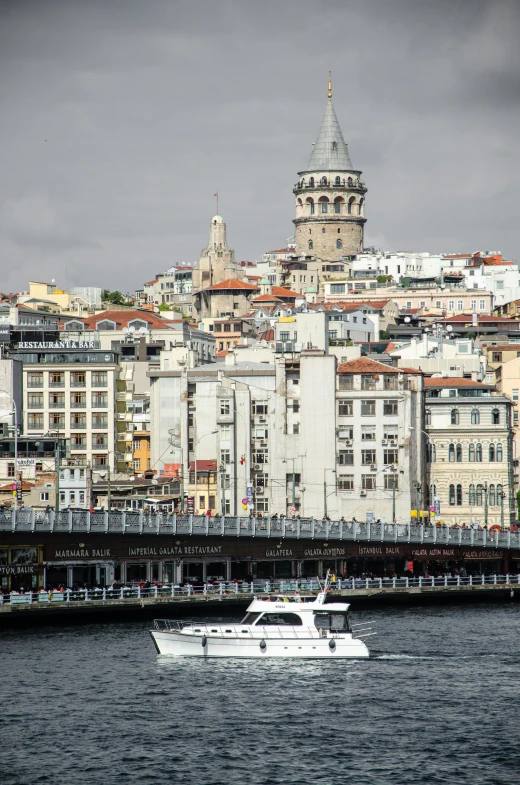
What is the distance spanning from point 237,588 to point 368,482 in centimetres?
3893

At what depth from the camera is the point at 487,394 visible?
149250mm

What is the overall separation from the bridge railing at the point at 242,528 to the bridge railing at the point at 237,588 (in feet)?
11.3

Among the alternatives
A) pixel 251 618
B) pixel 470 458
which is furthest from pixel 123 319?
pixel 251 618

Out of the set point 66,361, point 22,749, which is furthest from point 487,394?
point 22,749

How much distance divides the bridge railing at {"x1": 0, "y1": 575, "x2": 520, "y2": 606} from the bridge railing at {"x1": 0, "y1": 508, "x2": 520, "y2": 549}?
3.44 metres

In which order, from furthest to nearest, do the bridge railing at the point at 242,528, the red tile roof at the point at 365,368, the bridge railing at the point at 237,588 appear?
the red tile roof at the point at 365,368, the bridge railing at the point at 242,528, the bridge railing at the point at 237,588

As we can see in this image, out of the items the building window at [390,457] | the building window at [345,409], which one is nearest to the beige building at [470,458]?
the building window at [390,457]

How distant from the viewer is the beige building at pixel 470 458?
14462cm

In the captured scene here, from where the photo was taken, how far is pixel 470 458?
477ft

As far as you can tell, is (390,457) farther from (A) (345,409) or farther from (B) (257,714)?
(B) (257,714)

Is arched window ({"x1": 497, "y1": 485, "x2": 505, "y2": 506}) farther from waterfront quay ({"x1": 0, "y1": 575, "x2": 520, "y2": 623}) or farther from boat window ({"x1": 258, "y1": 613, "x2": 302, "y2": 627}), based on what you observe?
boat window ({"x1": 258, "y1": 613, "x2": 302, "y2": 627})

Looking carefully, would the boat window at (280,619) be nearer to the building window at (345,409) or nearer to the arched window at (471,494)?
the building window at (345,409)

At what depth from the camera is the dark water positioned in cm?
6094

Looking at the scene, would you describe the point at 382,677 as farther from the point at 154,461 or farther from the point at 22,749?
the point at 154,461
